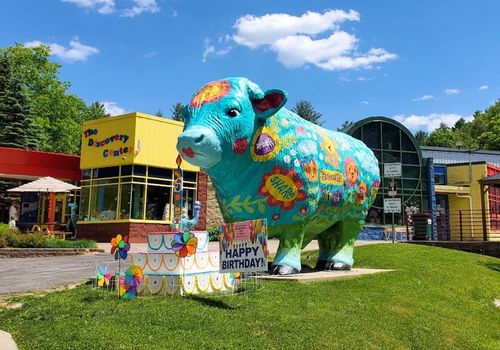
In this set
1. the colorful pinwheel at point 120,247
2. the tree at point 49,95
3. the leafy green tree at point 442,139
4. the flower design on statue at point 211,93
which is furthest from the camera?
the leafy green tree at point 442,139

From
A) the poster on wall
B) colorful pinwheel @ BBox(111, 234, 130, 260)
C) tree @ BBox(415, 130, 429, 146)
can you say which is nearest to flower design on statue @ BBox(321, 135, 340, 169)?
the poster on wall

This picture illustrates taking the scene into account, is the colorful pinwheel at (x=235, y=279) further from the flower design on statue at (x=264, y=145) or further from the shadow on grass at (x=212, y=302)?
the flower design on statue at (x=264, y=145)

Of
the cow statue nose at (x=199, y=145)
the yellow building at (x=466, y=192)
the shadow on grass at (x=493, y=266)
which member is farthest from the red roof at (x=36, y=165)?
the cow statue nose at (x=199, y=145)

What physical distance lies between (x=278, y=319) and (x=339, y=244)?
4.03 metres

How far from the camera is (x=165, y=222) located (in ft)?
73.0

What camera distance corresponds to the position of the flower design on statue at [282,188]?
7.25 metres

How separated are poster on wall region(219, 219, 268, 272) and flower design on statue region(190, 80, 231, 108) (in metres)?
1.70

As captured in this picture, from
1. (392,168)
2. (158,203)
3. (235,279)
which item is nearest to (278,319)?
(235,279)

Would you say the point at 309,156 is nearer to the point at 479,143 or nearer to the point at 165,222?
the point at 165,222

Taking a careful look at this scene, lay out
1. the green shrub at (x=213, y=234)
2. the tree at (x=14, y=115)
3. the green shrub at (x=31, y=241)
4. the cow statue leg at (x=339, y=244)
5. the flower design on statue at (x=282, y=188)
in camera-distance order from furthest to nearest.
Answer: the tree at (x=14, y=115) → the green shrub at (x=213, y=234) → the green shrub at (x=31, y=241) → the cow statue leg at (x=339, y=244) → the flower design on statue at (x=282, y=188)

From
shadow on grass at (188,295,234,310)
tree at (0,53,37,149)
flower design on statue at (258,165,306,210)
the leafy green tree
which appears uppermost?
the leafy green tree

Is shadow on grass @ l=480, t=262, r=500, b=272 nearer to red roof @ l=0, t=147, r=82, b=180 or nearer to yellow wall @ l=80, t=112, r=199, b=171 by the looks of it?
yellow wall @ l=80, t=112, r=199, b=171

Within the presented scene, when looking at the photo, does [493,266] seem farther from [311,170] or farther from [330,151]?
[311,170]

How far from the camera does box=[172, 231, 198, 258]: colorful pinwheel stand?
654 centimetres
